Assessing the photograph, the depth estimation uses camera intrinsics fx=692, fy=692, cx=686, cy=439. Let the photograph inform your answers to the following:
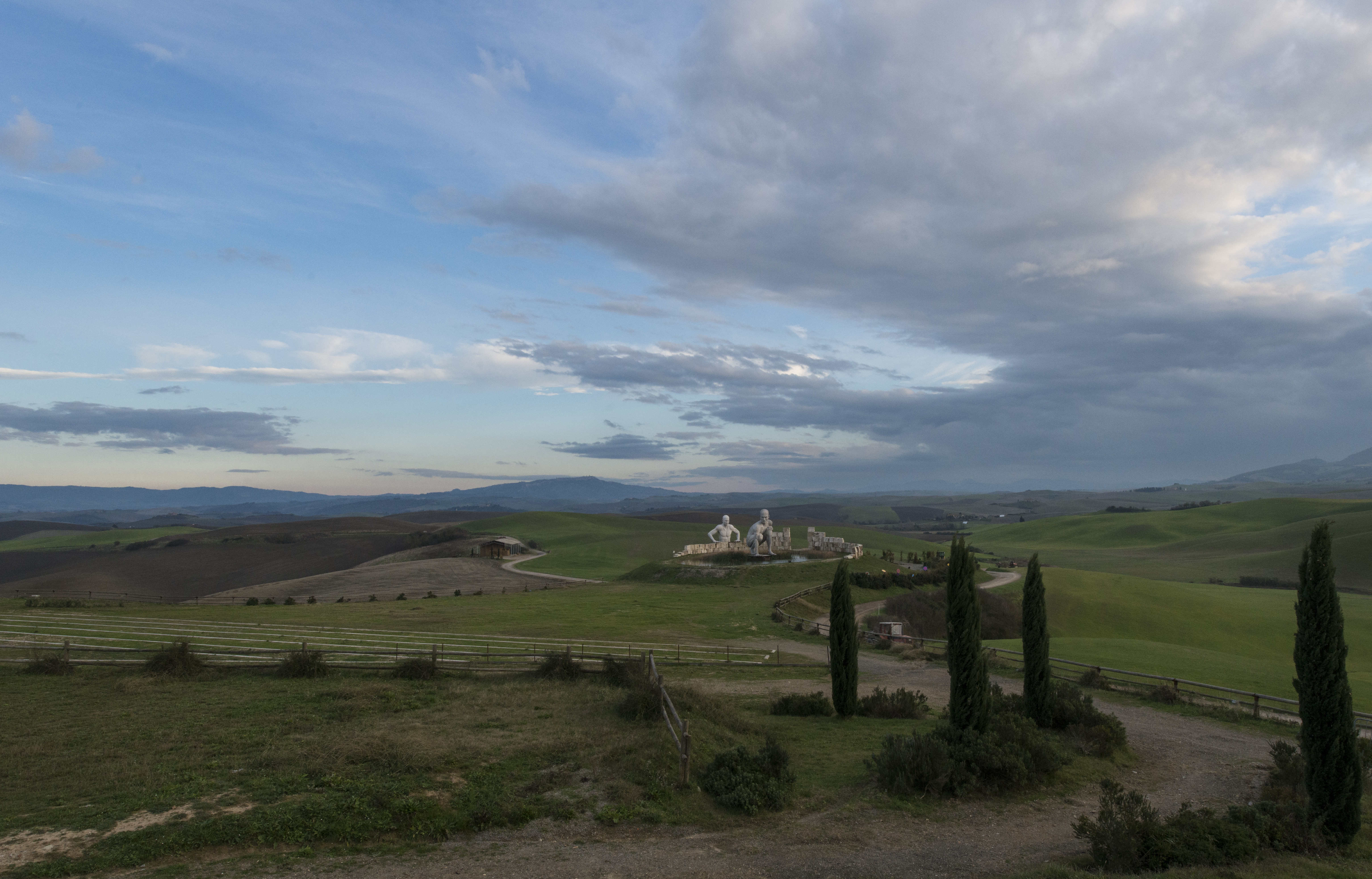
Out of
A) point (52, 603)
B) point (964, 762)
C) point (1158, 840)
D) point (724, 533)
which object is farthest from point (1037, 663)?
point (52, 603)

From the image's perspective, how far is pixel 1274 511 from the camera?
145375 millimetres

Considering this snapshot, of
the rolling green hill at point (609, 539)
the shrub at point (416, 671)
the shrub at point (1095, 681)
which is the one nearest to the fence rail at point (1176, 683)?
the shrub at point (1095, 681)

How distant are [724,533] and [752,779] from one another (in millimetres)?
60405

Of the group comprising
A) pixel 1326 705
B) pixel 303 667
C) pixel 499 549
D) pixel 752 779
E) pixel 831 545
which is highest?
pixel 1326 705

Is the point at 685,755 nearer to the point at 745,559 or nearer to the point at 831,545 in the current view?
the point at 745,559

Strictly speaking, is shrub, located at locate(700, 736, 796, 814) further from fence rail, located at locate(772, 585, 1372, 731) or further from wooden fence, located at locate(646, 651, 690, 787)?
fence rail, located at locate(772, 585, 1372, 731)

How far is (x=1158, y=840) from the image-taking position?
433 inches

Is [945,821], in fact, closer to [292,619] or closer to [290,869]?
[290,869]

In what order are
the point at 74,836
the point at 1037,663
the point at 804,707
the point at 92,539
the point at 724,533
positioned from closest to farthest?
the point at 74,836 < the point at 1037,663 < the point at 804,707 < the point at 724,533 < the point at 92,539

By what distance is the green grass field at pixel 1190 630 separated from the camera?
Answer: 3064cm

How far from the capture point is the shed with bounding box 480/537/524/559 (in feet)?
310

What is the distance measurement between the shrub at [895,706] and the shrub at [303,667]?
18756 mm

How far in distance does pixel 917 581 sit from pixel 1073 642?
26.7m

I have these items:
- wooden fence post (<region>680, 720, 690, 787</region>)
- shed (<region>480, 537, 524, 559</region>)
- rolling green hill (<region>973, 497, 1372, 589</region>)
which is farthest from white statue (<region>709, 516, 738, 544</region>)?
wooden fence post (<region>680, 720, 690, 787</region>)
